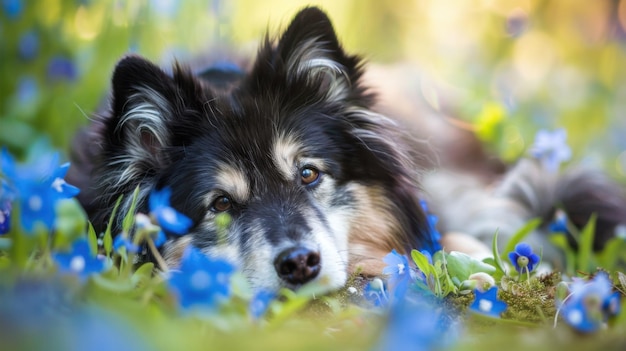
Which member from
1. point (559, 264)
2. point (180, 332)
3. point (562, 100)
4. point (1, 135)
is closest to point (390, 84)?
point (559, 264)

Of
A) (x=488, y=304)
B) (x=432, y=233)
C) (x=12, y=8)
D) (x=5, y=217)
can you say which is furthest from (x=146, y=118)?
(x=12, y=8)

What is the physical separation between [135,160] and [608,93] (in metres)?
5.80

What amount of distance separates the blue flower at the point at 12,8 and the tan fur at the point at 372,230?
3607mm

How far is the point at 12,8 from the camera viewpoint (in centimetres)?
527

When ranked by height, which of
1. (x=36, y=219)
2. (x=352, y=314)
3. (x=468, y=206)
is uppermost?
(x=468, y=206)

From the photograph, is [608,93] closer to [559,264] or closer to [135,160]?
[559,264]

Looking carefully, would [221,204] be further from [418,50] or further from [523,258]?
[418,50]

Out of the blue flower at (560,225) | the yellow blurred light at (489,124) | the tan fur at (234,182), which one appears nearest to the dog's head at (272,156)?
the tan fur at (234,182)

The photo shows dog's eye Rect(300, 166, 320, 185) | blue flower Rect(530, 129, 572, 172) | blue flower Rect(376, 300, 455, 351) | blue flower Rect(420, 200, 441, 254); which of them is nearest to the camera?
blue flower Rect(376, 300, 455, 351)

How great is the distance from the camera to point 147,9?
6129 mm

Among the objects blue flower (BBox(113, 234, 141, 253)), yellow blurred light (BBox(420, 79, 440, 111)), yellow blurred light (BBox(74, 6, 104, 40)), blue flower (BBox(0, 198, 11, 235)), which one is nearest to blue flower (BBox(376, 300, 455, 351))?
blue flower (BBox(113, 234, 141, 253))

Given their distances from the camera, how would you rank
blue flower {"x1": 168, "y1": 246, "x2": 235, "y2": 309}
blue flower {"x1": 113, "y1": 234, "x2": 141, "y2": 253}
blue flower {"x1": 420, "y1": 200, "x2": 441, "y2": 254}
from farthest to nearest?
1. blue flower {"x1": 420, "y1": 200, "x2": 441, "y2": 254}
2. blue flower {"x1": 113, "y1": 234, "x2": 141, "y2": 253}
3. blue flower {"x1": 168, "y1": 246, "x2": 235, "y2": 309}

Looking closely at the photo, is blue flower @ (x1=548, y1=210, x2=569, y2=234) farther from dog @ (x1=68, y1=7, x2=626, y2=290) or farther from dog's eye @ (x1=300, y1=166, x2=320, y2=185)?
dog's eye @ (x1=300, y1=166, x2=320, y2=185)

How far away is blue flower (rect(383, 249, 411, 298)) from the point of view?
2.18 meters
